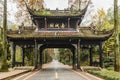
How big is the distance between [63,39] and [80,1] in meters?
19.3

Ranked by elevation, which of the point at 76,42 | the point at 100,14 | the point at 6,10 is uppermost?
the point at 100,14

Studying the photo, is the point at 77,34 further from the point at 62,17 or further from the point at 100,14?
the point at 100,14

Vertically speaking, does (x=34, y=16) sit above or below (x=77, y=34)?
above

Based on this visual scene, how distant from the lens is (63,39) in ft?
132

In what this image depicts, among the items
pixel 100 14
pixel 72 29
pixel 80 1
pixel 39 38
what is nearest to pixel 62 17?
pixel 72 29

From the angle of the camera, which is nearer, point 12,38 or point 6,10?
point 6,10

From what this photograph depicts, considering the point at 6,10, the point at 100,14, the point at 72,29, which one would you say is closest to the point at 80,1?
the point at 100,14

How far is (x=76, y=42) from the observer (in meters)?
41.1

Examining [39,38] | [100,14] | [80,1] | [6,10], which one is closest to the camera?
[6,10]

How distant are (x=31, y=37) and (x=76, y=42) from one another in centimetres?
592

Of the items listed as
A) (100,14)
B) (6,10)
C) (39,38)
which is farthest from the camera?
(100,14)

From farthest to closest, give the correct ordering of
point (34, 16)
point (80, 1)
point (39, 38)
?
point (80, 1) → point (34, 16) → point (39, 38)

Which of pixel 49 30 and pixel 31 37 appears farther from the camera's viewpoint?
pixel 49 30

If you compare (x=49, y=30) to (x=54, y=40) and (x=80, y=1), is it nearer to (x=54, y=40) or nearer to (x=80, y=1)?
(x=54, y=40)
